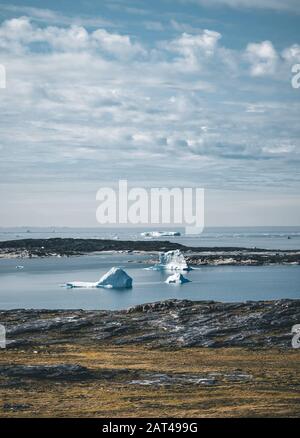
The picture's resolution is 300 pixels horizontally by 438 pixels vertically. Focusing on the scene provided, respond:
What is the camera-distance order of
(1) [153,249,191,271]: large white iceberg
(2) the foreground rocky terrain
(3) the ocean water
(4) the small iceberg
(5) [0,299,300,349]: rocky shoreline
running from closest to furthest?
(2) the foreground rocky terrain < (5) [0,299,300,349]: rocky shoreline < (3) the ocean water < (4) the small iceberg < (1) [153,249,191,271]: large white iceberg

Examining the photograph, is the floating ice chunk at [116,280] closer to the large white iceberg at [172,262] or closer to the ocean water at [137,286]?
the ocean water at [137,286]

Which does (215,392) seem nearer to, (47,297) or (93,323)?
(93,323)

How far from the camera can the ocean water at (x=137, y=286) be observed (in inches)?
3834

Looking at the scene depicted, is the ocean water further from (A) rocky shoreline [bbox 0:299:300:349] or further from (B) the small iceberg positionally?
(A) rocky shoreline [bbox 0:299:300:349]

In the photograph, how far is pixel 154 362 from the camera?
46.9 metres

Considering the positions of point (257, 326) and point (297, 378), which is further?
A: point (257, 326)

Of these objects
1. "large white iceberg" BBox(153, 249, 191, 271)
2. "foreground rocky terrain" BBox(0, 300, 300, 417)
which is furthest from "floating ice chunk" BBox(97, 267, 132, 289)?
"large white iceberg" BBox(153, 249, 191, 271)

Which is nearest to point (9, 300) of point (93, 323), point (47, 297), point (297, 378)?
point (47, 297)

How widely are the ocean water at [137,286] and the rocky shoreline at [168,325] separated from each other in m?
22.0

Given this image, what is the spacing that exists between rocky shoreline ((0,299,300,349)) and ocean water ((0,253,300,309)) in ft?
72.1

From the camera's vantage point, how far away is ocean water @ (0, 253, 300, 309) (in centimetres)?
9738

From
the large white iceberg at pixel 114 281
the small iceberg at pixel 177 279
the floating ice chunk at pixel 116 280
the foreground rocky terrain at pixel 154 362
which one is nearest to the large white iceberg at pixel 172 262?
the small iceberg at pixel 177 279
